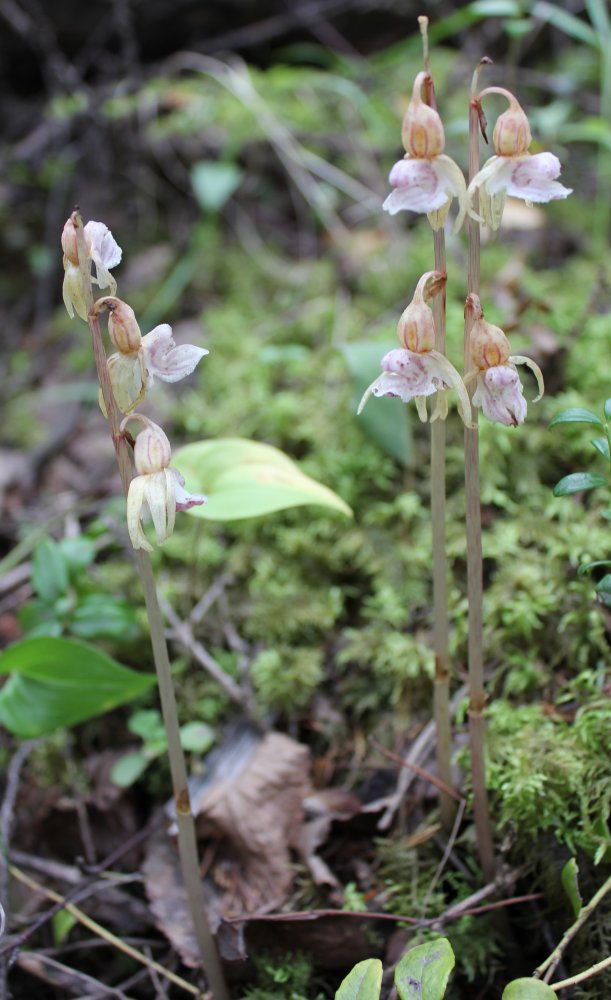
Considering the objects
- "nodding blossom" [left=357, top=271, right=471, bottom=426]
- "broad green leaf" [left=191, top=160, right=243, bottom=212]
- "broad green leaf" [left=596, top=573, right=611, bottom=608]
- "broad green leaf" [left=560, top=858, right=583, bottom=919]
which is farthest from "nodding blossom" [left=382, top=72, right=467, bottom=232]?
"broad green leaf" [left=191, top=160, right=243, bottom=212]

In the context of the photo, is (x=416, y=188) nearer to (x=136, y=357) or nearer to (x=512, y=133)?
(x=512, y=133)

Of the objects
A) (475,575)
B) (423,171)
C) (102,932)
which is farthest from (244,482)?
(102,932)

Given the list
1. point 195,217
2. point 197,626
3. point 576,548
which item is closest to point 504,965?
point 576,548

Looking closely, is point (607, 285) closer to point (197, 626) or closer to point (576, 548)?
point (576, 548)

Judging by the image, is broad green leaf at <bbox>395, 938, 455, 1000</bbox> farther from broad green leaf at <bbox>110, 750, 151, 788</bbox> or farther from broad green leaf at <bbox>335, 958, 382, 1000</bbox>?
broad green leaf at <bbox>110, 750, 151, 788</bbox>

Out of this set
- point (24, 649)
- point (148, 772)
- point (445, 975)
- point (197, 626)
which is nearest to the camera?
point (445, 975)
